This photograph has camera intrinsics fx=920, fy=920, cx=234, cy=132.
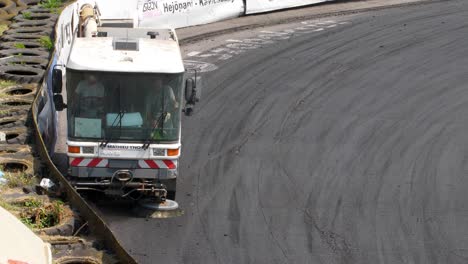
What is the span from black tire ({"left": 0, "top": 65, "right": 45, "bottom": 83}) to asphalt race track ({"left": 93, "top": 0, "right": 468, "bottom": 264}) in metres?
3.91

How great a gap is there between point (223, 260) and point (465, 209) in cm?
528

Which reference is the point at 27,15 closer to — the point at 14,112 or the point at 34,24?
the point at 34,24

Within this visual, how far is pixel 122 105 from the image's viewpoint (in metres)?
16.5

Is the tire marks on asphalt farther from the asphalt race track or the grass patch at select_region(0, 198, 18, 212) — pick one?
the grass patch at select_region(0, 198, 18, 212)

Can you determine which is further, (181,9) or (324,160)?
(181,9)

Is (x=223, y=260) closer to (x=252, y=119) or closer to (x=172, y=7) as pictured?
(x=252, y=119)

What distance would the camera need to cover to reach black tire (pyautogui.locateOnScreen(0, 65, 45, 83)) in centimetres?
2242

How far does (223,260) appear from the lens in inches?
598

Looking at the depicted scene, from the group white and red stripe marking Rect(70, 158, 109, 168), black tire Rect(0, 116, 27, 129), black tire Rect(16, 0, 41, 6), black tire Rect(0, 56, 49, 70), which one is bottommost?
black tire Rect(0, 116, 27, 129)

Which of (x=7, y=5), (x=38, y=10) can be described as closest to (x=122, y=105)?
(x=38, y=10)

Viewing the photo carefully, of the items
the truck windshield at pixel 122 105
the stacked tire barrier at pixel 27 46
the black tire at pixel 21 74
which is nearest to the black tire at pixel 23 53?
the stacked tire barrier at pixel 27 46

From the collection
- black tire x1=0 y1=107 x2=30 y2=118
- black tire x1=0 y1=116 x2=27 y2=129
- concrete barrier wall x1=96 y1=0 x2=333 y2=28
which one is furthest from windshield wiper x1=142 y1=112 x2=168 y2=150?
concrete barrier wall x1=96 y1=0 x2=333 y2=28

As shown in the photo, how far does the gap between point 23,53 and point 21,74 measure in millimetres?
1305

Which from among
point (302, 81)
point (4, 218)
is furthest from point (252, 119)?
point (4, 218)
